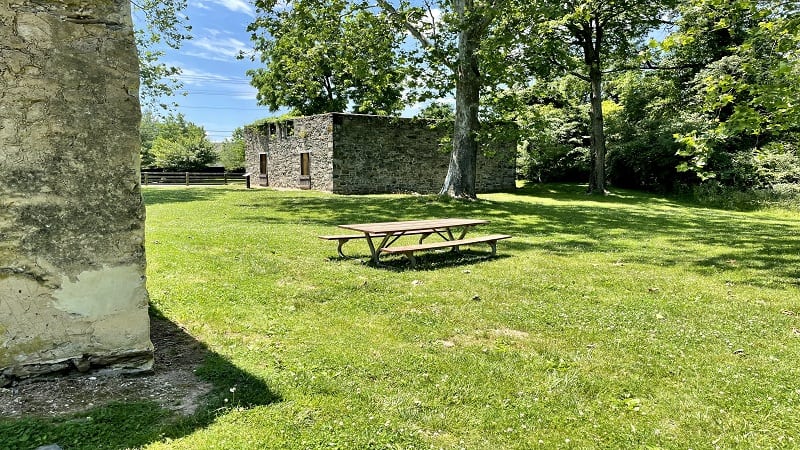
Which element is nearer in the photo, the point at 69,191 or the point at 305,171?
the point at 69,191

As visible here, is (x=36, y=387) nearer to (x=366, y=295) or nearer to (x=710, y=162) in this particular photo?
(x=366, y=295)

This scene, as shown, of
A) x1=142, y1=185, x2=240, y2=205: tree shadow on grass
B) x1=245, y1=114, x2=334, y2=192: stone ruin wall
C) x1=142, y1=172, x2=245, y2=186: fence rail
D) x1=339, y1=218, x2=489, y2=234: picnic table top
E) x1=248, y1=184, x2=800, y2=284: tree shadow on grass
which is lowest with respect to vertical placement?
x1=248, y1=184, x2=800, y2=284: tree shadow on grass

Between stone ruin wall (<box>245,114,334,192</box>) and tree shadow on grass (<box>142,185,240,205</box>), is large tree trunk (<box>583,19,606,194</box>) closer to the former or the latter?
stone ruin wall (<box>245,114,334,192</box>)

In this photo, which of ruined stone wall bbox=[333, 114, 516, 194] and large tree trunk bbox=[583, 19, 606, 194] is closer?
ruined stone wall bbox=[333, 114, 516, 194]

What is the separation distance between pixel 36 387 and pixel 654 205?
19757 millimetres

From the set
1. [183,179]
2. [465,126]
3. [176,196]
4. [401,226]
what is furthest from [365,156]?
[183,179]

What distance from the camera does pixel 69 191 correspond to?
3.29 m

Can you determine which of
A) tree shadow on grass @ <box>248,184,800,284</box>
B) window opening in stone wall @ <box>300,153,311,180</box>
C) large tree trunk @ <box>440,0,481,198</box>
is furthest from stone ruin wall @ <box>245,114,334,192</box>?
large tree trunk @ <box>440,0,481,198</box>

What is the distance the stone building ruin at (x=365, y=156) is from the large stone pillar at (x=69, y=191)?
1707 centimetres

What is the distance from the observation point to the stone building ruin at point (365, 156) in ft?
70.3

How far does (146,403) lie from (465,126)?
15.0 meters

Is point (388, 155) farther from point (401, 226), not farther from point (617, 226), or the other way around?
point (401, 226)

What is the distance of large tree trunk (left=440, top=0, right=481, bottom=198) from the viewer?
54.1 ft

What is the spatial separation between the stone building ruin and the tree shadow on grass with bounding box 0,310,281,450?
17.2 meters
